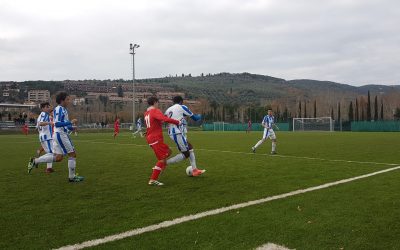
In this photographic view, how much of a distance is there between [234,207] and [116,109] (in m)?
147

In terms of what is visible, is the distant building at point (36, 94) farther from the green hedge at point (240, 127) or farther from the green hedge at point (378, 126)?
the green hedge at point (378, 126)

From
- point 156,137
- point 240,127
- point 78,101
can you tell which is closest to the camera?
point 156,137

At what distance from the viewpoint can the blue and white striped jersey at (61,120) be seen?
8938 mm

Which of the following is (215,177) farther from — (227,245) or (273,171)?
(227,245)

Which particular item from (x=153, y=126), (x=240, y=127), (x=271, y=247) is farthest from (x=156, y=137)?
(x=240, y=127)

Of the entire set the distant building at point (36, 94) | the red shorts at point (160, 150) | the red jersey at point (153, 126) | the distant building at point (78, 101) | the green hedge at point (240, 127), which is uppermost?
the distant building at point (36, 94)

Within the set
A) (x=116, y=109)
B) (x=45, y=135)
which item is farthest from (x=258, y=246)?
(x=116, y=109)

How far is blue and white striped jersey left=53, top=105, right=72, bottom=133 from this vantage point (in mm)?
8938

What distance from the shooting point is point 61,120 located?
9.06m

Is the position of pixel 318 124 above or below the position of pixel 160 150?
below

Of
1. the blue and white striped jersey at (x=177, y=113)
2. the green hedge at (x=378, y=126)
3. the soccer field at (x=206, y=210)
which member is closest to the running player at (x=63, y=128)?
the soccer field at (x=206, y=210)

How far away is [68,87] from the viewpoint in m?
187

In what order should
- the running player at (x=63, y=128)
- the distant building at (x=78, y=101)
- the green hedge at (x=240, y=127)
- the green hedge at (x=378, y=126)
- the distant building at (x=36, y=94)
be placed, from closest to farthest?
the running player at (x=63, y=128), the green hedge at (x=378, y=126), the green hedge at (x=240, y=127), the distant building at (x=78, y=101), the distant building at (x=36, y=94)

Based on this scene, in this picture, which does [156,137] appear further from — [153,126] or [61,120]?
[61,120]
